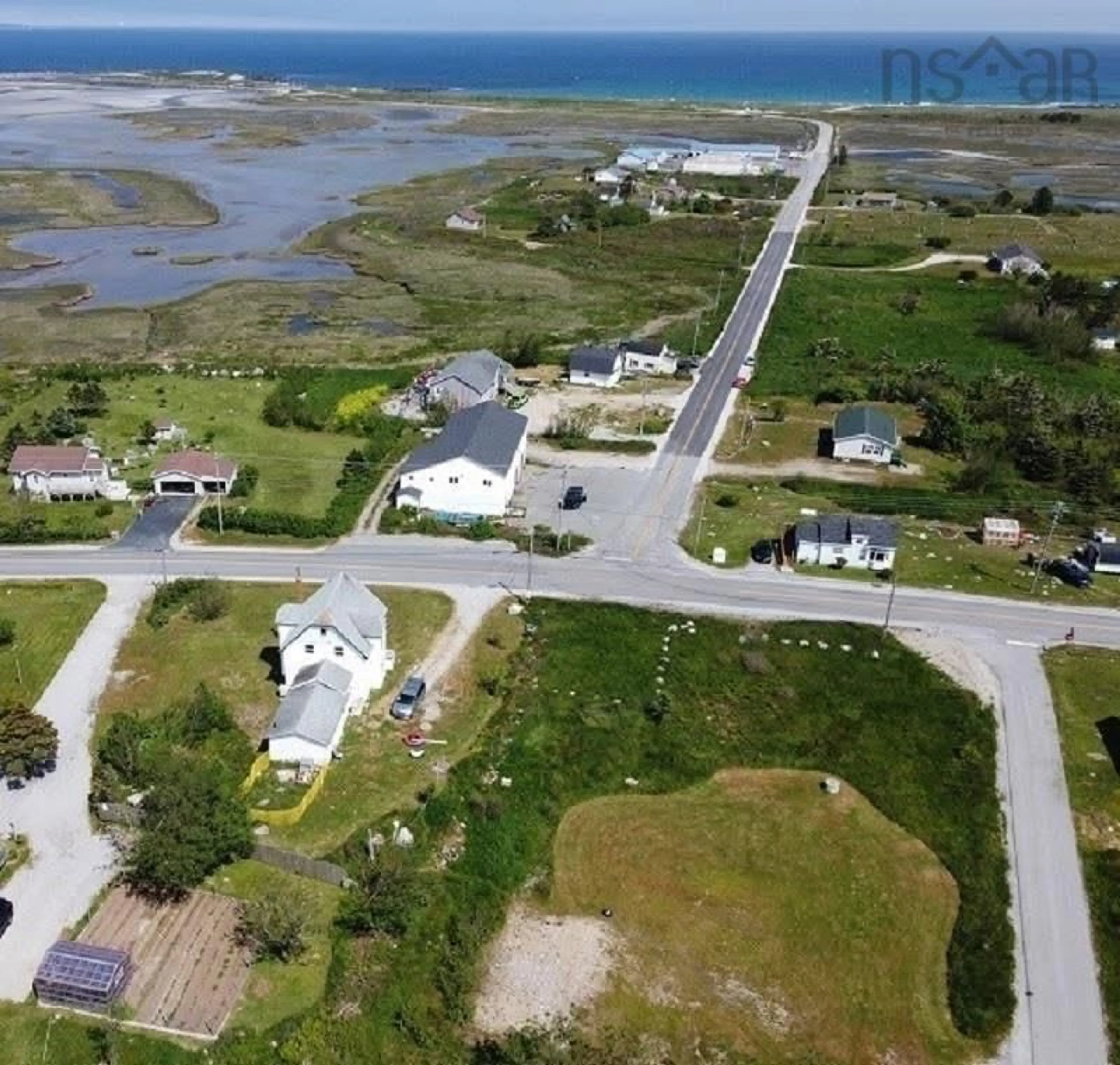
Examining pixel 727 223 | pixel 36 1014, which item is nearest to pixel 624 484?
pixel 36 1014

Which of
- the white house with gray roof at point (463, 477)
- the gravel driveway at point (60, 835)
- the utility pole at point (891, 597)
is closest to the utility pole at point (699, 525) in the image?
the utility pole at point (891, 597)

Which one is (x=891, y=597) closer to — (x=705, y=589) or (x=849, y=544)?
(x=849, y=544)

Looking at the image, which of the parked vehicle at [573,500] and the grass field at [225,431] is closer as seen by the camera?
the parked vehicle at [573,500]

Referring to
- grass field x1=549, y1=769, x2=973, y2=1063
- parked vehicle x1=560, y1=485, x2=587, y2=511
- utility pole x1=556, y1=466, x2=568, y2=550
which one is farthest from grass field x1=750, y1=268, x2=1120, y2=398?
grass field x1=549, y1=769, x2=973, y2=1063

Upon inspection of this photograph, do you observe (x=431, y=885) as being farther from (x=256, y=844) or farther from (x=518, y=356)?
(x=518, y=356)

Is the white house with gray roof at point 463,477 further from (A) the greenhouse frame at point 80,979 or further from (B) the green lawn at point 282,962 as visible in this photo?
(A) the greenhouse frame at point 80,979
